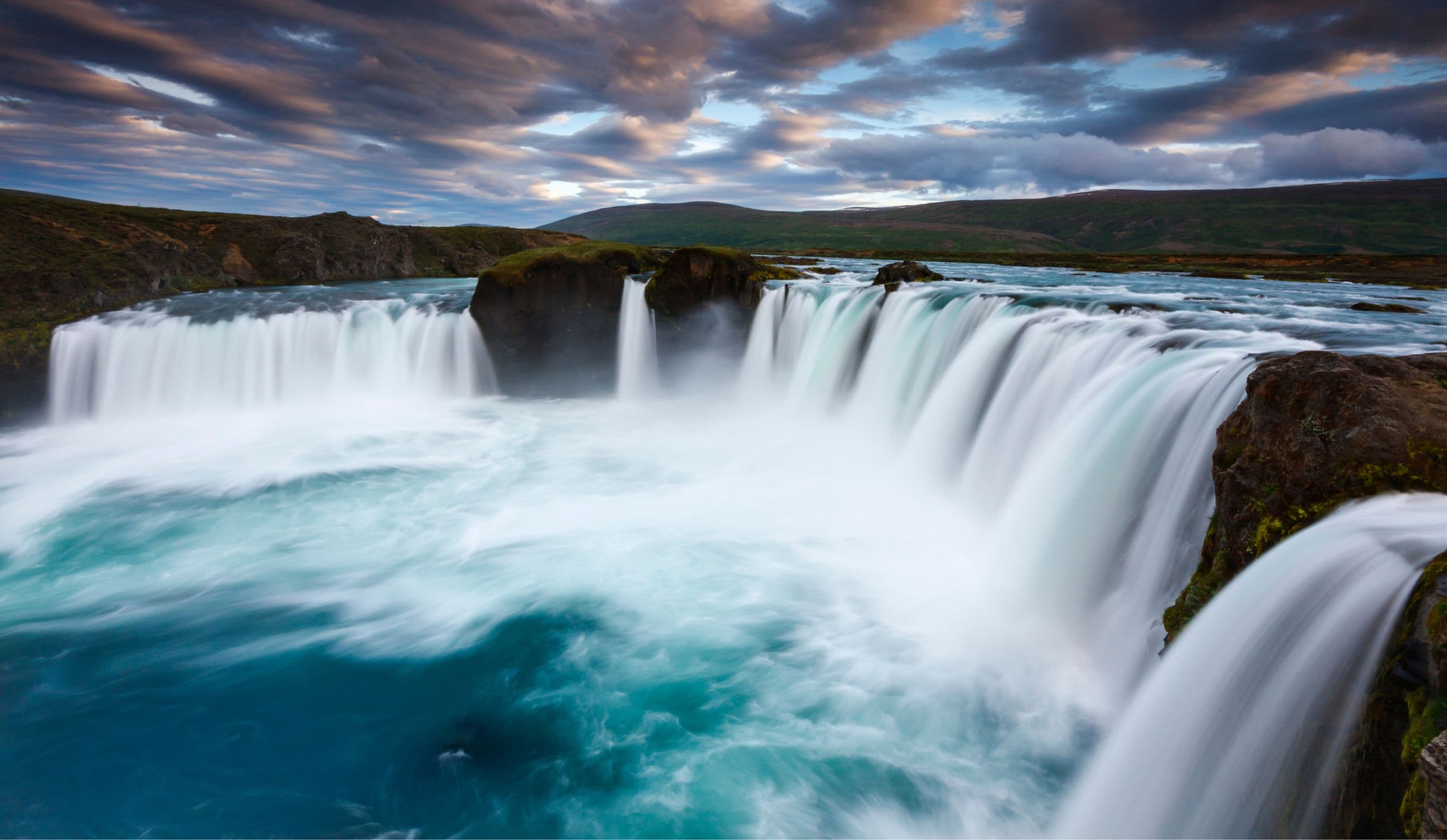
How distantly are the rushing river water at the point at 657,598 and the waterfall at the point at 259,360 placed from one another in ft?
9.02

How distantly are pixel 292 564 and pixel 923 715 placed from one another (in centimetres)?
1039

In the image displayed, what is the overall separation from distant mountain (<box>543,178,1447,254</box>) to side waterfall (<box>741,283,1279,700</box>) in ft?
392

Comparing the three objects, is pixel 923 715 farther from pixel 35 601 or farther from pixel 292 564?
pixel 35 601

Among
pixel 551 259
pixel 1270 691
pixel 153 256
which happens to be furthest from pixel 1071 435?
pixel 153 256

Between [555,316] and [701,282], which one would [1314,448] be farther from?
[555,316]

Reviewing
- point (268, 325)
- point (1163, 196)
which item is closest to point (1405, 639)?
point (268, 325)

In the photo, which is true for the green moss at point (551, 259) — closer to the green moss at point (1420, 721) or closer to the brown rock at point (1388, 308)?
the brown rock at point (1388, 308)

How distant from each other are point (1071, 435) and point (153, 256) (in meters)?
39.1

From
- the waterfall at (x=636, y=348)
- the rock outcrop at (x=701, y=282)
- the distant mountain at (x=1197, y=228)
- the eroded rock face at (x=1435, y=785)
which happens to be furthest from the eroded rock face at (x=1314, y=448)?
the distant mountain at (x=1197, y=228)

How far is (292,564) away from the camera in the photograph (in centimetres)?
1094

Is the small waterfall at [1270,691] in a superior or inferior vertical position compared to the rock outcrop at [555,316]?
inferior

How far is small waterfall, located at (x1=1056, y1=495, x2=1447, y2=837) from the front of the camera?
148 inches

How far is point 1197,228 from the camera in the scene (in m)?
160

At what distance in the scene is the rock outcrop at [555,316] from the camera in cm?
2208
